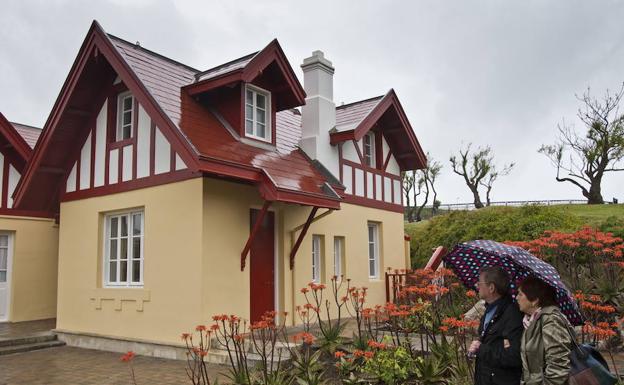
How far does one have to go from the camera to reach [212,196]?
940cm

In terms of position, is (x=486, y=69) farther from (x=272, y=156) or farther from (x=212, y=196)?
(x=212, y=196)

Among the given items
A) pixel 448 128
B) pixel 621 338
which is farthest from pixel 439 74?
pixel 448 128

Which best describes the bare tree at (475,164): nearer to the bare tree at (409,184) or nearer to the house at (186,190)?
the bare tree at (409,184)

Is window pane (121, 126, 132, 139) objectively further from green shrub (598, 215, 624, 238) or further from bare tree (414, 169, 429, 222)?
bare tree (414, 169, 429, 222)

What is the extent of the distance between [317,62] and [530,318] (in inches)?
420

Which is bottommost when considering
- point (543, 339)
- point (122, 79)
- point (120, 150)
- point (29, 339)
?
point (29, 339)

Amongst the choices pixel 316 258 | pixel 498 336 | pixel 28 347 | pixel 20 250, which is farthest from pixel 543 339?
pixel 20 250

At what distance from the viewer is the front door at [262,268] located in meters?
10.2

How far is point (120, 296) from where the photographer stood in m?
10.3

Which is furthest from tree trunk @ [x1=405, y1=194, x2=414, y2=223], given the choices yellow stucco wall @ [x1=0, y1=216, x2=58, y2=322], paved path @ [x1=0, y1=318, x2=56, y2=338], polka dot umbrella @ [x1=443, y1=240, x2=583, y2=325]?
polka dot umbrella @ [x1=443, y1=240, x2=583, y2=325]

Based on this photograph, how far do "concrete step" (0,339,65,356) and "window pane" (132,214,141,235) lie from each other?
3.14 m

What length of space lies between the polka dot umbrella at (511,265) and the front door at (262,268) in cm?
585

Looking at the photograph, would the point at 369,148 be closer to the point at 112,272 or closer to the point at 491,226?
the point at 491,226

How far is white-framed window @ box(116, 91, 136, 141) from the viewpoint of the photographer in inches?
434
